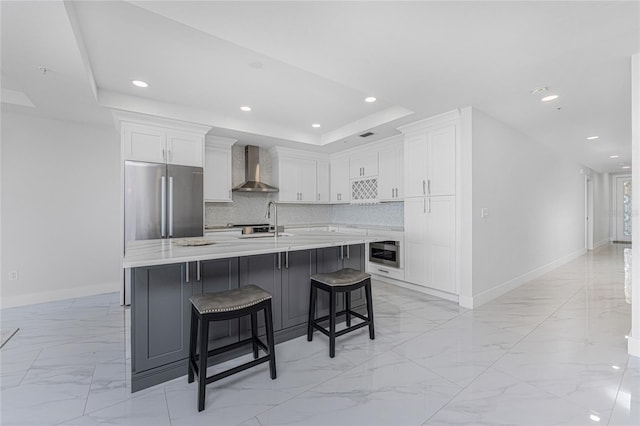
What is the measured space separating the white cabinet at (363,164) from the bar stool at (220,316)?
3699mm

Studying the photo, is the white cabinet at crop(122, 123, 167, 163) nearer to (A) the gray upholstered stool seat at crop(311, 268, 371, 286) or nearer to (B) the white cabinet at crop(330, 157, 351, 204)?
(A) the gray upholstered stool seat at crop(311, 268, 371, 286)

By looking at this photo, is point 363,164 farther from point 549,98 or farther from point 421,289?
point 549,98

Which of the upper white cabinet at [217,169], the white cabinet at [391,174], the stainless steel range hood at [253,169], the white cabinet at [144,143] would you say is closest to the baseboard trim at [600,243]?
the white cabinet at [391,174]

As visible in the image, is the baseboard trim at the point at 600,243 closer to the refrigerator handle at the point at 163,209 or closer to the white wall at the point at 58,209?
the refrigerator handle at the point at 163,209

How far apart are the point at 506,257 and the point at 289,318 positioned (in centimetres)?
325

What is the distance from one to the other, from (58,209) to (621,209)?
14.9m

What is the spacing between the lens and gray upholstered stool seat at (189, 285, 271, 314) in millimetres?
1730

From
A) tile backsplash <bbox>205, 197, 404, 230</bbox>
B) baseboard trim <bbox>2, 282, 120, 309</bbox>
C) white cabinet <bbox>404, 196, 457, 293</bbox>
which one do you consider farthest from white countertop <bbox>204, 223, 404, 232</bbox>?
baseboard trim <bbox>2, 282, 120, 309</bbox>

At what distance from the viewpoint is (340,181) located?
588cm

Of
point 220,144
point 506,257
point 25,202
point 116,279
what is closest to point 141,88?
point 220,144

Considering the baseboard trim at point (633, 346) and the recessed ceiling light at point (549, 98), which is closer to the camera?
the baseboard trim at point (633, 346)

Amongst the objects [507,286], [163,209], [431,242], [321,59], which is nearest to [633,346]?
[507,286]

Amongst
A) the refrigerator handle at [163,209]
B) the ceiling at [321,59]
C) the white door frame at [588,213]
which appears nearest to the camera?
the ceiling at [321,59]

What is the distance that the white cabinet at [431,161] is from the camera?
3582 millimetres
